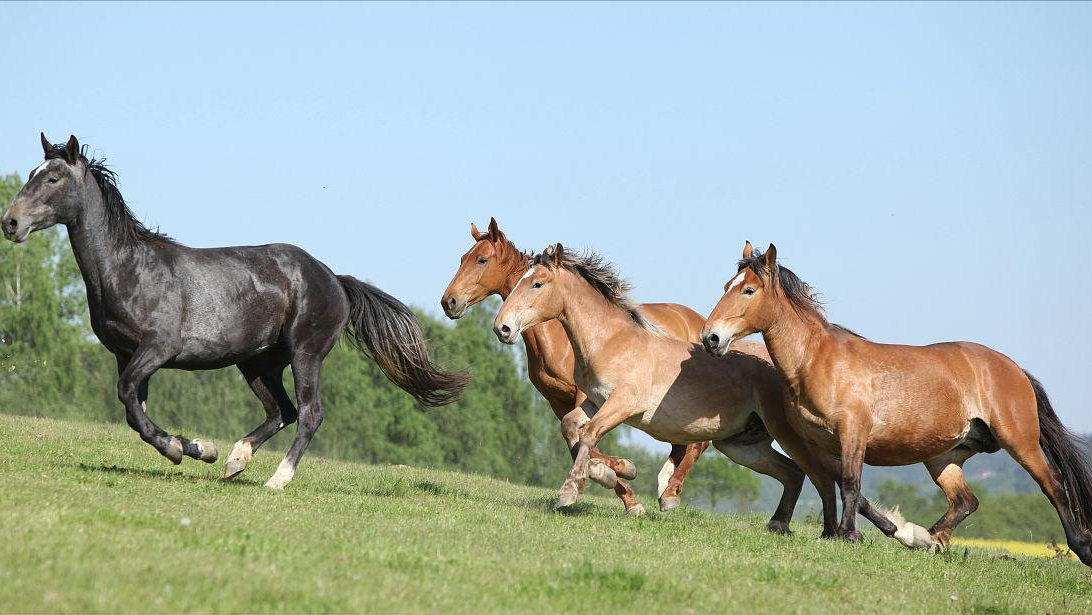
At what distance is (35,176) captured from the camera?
11039mm

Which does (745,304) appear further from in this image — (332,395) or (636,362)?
(332,395)

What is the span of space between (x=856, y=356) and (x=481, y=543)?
473cm

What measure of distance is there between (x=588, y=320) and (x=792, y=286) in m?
2.15

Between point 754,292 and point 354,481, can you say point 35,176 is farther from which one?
point 754,292

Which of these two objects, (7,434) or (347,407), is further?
(347,407)

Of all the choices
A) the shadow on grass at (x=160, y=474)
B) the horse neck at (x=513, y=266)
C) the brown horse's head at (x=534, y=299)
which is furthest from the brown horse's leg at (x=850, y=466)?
the shadow on grass at (x=160, y=474)

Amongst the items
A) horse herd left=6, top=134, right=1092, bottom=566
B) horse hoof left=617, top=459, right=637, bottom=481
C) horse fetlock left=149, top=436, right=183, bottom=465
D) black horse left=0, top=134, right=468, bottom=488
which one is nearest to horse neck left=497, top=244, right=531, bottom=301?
horse herd left=6, top=134, right=1092, bottom=566

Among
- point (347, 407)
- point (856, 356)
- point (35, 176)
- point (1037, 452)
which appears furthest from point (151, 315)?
point (347, 407)

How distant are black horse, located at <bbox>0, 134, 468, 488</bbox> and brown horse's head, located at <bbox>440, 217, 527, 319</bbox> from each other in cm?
132

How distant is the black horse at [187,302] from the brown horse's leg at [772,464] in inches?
165

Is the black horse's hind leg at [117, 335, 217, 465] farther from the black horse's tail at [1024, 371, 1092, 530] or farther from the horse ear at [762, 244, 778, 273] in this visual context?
the black horse's tail at [1024, 371, 1092, 530]

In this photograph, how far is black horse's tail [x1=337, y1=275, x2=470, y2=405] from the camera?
43.3 feet

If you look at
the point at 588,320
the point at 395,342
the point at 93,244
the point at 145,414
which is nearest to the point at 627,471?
the point at 588,320

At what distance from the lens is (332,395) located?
208ft
